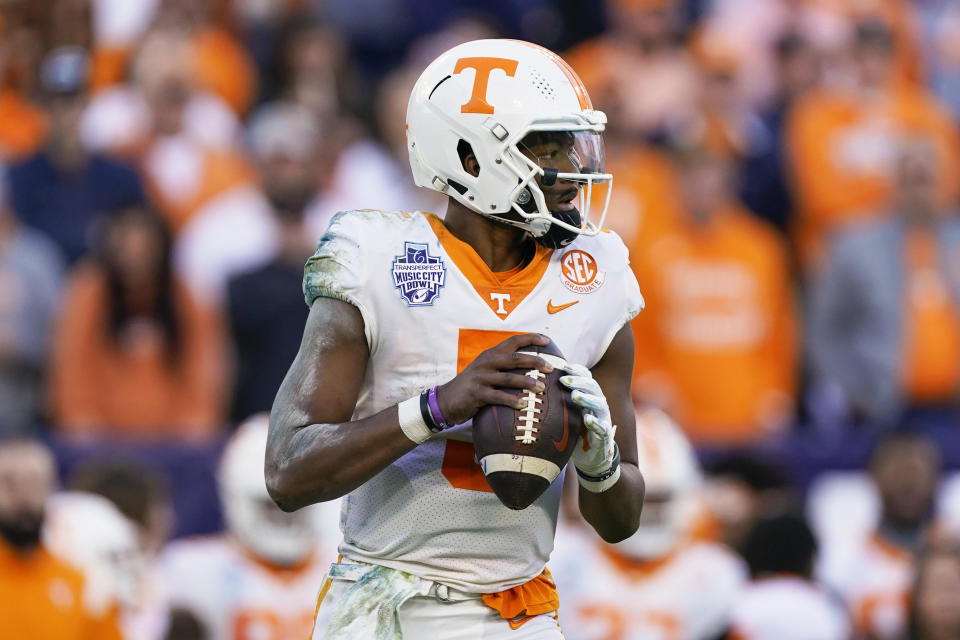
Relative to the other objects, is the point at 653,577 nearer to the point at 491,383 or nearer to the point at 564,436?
the point at 564,436

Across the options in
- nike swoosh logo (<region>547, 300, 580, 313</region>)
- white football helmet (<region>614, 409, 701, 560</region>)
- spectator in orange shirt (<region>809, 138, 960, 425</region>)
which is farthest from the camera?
spectator in orange shirt (<region>809, 138, 960, 425</region>)

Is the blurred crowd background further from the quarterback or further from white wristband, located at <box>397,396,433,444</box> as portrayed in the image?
white wristband, located at <box>397,396,433,444</box>

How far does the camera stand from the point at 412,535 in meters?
3.50

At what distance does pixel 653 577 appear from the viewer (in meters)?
6.79

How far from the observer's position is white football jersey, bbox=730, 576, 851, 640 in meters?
6.17

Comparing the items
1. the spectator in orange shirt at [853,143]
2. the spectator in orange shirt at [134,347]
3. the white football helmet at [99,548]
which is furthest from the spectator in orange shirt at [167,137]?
the spectator in orange shirt at [853,143]

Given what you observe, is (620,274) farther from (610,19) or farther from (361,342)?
(610,19)

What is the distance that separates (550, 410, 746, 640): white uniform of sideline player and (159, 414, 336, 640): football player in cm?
102

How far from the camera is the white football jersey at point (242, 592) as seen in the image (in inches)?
268

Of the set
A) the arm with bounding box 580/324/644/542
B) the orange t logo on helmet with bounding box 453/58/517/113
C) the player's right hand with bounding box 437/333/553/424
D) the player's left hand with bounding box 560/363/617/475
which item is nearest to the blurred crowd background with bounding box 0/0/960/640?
the arm with bounding box 580/324/644/542

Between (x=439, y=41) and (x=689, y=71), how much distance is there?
1.56 metres

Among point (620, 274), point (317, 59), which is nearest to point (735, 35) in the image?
point (317, 59)

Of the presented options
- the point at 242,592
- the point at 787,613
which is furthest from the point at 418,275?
the point at 242,592

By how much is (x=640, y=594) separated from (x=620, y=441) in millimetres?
3158
